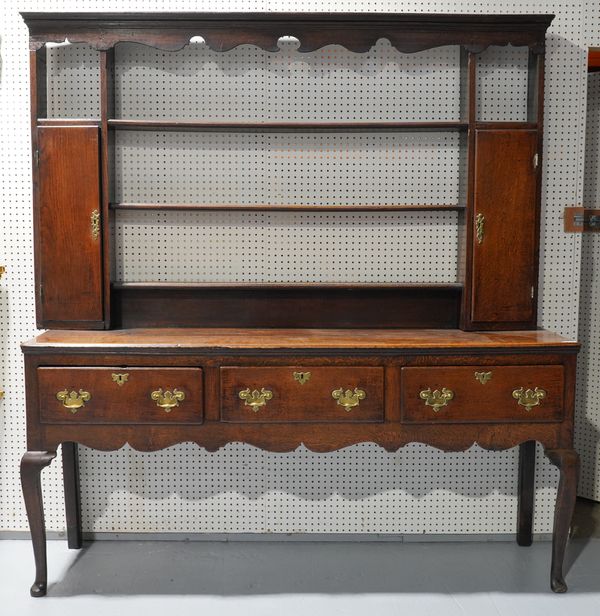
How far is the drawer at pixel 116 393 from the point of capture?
2758 millimetres

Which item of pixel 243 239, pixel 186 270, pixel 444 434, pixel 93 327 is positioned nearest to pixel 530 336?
pixel 444 434

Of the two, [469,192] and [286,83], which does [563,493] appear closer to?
[469,192]

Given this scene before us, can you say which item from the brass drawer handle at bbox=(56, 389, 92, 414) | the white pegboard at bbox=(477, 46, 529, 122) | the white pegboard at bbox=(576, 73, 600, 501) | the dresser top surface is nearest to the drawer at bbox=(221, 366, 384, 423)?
the dresser top surface

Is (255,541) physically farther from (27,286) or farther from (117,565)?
(27,286)

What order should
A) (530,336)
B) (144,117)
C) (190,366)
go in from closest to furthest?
1. (190,366)
2. (530,336)
3. (144,117)

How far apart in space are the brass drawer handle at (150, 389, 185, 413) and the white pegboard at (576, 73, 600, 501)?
2344 mm

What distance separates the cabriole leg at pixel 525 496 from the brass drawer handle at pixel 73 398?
2065 mm

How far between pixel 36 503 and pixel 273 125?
6.25 feet

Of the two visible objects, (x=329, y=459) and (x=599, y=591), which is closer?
(x=599, y=591)

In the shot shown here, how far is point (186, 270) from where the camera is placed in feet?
10.9

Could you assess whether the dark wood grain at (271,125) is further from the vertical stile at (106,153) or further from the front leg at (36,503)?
the front leg at (36,503)

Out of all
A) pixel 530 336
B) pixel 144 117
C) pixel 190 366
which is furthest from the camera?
pixel 144 117

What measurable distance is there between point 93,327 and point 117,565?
1.09m

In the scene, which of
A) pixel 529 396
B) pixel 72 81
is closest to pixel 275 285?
pixel 529 396
